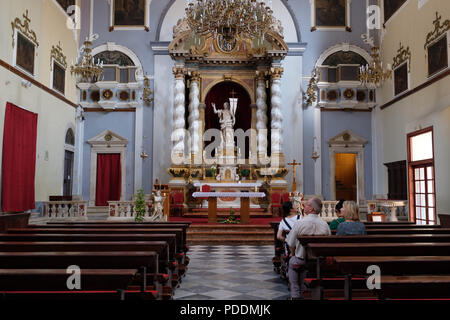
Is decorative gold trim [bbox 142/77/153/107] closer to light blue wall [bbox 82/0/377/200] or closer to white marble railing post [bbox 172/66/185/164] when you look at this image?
light blue wall [bbox 82/0/377/200]

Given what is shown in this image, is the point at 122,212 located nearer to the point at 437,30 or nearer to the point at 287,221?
the point at 287,221

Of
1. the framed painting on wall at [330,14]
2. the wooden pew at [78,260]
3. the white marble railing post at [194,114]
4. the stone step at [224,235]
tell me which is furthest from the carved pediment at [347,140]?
the wooden pew at [78,260]

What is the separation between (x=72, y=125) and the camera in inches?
595

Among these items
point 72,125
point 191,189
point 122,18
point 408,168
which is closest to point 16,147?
point 72,125

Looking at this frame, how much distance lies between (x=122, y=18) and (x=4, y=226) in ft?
33.2

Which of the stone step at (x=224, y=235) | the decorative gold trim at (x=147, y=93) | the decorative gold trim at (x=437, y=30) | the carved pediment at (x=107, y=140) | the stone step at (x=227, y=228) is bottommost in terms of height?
the stone step at (x=224, y=235)

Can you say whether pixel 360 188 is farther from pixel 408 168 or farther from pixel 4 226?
pixel 4 226

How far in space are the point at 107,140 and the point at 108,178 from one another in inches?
57.6

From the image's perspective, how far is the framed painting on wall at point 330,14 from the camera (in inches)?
627

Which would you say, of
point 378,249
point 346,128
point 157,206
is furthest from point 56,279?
point 346,128

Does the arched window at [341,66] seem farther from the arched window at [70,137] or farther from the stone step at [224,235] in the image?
the arched window at [70,137]

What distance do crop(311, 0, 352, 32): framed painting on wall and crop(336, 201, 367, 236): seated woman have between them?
12.8m
